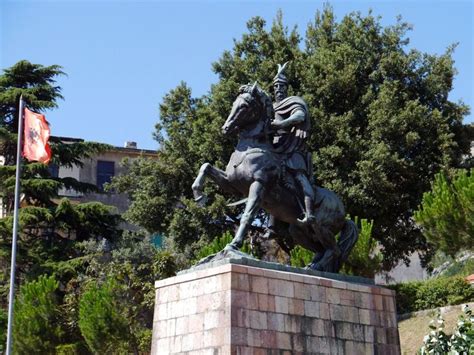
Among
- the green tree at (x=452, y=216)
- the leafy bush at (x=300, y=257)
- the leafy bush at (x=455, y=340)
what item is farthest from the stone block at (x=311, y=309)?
the green tree at (x=452, y=216)

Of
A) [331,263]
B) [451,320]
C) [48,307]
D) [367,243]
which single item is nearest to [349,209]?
[367,243]

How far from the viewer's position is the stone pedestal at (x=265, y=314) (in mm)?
12938

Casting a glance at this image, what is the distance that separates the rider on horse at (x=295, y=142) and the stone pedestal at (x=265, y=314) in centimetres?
143

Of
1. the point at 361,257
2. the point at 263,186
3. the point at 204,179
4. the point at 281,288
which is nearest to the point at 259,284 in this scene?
the point at 281,288

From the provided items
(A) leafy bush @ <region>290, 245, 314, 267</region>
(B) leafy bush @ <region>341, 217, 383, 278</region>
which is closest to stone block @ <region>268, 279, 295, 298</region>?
(A) leafy bush @ <region>290, 245, 314, 267</region>

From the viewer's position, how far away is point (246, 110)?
1445 centimetres

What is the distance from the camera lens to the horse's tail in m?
15.6

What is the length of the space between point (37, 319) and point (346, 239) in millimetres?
17593

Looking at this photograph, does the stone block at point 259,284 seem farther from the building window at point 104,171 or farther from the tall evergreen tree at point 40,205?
the building window at point 104,171

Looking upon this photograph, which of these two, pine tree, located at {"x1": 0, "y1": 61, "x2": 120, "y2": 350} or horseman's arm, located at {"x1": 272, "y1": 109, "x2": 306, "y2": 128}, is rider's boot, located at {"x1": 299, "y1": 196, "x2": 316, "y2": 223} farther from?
pine tree, located at {"x1": 0, "y1": 61, "x2": 120, "y2": 350}

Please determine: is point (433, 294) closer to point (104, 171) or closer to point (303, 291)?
point (303, 291)

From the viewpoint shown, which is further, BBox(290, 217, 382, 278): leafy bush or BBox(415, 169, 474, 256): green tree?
BBox(290, 217, 382, 278): leafy bush

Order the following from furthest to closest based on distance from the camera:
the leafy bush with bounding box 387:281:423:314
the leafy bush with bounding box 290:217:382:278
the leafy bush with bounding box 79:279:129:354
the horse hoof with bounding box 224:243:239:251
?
the leafy bush with bounding box 387:281:423:314 < the leafy bush with bounding box 79:279:129:354 < the leafy bush with bounding box 290:217:382:278 < the horse hoof with bounding box 224:243:239:251

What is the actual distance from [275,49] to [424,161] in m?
7.54
